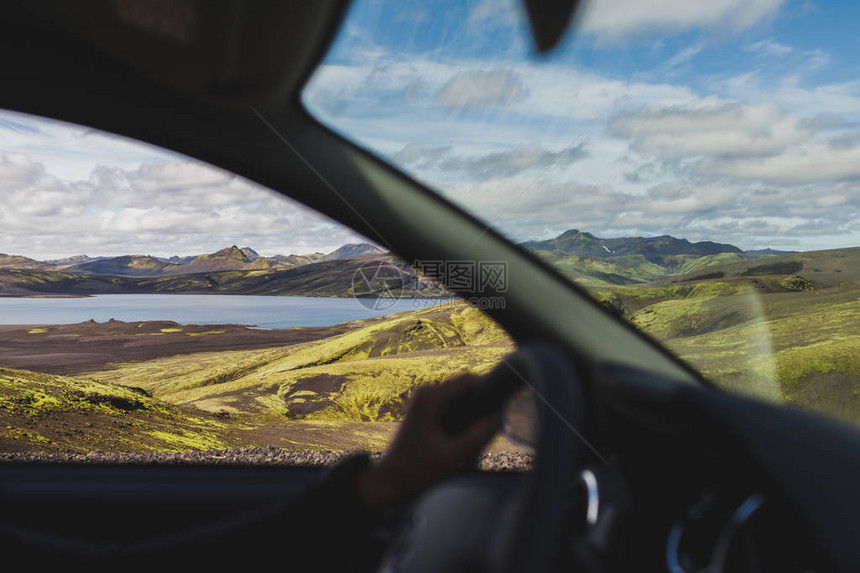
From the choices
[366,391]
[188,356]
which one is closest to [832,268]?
[366,391]

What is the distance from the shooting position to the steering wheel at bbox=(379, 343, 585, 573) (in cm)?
67

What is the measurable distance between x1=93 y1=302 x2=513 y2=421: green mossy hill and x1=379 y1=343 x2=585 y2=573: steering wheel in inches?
48.0

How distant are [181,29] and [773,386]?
2.23 meters

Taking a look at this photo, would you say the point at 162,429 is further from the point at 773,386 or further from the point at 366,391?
the point at 773,386

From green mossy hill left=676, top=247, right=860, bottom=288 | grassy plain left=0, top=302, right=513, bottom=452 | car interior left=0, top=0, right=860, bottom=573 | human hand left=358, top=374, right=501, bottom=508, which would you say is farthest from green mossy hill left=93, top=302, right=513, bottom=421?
human hand left=358, top=374, right=501, bottom=508

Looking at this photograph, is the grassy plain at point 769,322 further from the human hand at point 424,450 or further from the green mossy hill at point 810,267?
the human hand at point 424,450

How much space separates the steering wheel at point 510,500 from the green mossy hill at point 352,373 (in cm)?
122

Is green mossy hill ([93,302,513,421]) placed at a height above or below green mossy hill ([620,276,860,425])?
below

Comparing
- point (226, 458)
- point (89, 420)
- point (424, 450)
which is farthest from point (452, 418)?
point (89, 420)

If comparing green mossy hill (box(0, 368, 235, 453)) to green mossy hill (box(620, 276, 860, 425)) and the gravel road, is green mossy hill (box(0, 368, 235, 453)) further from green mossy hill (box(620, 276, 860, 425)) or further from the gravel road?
green mossy hill (box(620, 276, 860, 425))

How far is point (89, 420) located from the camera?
10.1ft

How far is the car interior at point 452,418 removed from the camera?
2.47 feet

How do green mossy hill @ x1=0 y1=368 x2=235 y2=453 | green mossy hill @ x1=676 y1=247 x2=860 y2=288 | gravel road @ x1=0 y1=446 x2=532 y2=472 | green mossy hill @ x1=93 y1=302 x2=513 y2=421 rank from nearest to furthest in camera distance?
green mossy hill @ x1=676 y1=247 x2=860 y2=288
gravel road @ x1=0 y1=446 x2=532 y2=472
green mossy hill @ x1=0 y1=368 x2=235 y2=453
green mossy hill @ x1=93 y1=302 x2=513 y2=421

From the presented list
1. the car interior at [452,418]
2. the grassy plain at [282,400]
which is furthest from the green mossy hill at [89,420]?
the car interior at [452,418]
